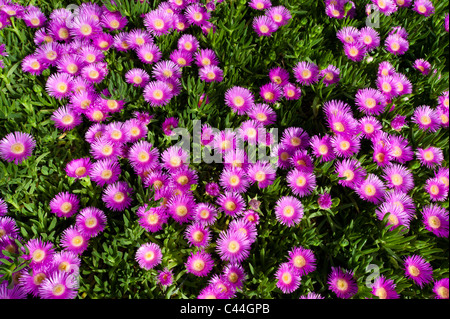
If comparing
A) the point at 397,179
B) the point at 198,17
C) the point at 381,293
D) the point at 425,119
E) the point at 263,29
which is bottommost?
the point at 381,293

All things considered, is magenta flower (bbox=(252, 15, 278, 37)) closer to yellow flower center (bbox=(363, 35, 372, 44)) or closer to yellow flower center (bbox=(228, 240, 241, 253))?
yellow flower center (bbox=(363, 35, 372, 44))

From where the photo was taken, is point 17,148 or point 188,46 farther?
point 188,46

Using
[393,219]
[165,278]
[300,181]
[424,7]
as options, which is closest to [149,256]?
[165,278]

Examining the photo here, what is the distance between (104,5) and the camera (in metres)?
2.17

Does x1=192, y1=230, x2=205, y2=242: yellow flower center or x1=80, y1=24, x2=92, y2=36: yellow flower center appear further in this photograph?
x1=80, y1=24, x2=92, y2=36: yellow flower center

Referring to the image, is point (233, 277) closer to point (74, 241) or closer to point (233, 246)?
point (233, 246)

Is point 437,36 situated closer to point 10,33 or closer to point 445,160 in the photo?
point 445,160

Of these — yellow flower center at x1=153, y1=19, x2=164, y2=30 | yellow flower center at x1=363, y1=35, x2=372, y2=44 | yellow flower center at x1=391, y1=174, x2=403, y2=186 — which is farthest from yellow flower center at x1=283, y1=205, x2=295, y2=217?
yellow flower center at x1=153, y1=19, x2=164, y2=30

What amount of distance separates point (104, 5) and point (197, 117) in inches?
40.1

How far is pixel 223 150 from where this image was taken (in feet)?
5.88

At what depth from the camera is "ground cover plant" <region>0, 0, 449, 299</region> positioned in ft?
5.03

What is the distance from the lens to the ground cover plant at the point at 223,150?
5.03 feet

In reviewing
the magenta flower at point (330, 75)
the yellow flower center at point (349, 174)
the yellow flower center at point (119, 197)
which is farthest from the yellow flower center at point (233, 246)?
the magenta flower at point (330, 75)
